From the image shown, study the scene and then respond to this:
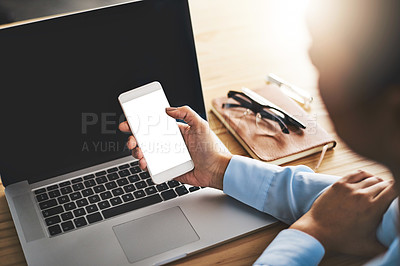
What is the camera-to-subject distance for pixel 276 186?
99 centimetres

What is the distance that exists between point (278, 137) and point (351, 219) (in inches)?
13.0

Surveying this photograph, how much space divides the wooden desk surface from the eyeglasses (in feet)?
0.20

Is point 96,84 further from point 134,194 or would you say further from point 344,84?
point 344,84

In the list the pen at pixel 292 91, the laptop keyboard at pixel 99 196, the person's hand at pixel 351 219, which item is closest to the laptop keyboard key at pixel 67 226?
the laptop keyboard at pixel 99 196

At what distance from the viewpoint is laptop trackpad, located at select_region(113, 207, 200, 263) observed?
0.90m

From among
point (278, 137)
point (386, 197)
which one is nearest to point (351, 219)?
point (386, 197)

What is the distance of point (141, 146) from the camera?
100 centimetres

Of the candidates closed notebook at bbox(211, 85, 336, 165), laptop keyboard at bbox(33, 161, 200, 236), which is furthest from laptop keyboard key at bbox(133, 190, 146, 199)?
closed notebook at bbox(211, 85, 336, 165)

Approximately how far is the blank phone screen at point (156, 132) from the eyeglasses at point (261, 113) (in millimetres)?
237

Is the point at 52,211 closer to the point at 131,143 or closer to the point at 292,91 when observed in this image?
the point at 131,143

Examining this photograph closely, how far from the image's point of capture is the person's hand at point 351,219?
86cm

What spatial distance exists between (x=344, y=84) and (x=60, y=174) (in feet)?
2.39

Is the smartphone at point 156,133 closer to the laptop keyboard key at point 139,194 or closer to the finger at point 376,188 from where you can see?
the laptop keyboard key at point 139,194

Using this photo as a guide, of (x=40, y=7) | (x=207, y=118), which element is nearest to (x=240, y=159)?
(x=207, y=118)
